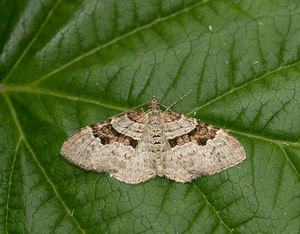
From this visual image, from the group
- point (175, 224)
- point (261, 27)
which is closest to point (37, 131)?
point (175, 224)

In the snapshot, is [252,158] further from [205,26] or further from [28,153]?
[28,153]

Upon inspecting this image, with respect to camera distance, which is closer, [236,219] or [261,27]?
[236,219]

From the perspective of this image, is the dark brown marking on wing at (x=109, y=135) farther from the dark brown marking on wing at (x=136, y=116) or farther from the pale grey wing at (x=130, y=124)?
the dark brown marking on wing at (x=136, y=116)

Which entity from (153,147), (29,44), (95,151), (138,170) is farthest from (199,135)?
(29,44)

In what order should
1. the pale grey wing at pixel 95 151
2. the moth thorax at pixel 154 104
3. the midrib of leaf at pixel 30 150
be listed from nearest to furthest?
1. the midrib of leaf at pixel 30 150
2. the pale grey wing at pixel 95 151
3. the moth thorax at pixel 154 104

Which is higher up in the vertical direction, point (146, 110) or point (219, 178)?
point (146, 110)

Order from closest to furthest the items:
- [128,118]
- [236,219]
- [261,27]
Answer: [236,219], [261,27], [128,118]

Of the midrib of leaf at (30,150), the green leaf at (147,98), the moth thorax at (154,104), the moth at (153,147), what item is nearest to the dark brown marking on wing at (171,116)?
the moth at (153,147)
